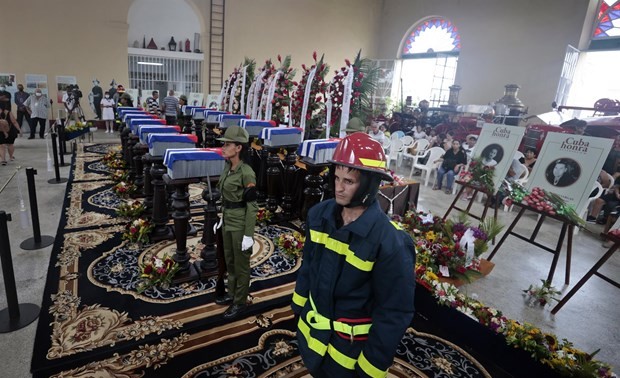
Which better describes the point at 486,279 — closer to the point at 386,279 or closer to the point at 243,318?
the point at 243,318

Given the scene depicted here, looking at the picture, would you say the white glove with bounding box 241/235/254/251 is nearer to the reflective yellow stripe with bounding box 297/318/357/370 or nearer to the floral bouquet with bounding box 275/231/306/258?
the reflective yellow stripe with bounding box 297/318/357/370

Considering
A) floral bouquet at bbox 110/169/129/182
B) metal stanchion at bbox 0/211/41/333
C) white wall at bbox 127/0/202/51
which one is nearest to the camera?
metal stanchion at bbox 0/211/41/333

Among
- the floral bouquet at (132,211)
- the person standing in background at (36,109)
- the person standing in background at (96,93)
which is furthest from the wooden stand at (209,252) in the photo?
the person standing in background at (96,93)

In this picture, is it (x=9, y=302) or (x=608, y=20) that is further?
(x=608, y=20)

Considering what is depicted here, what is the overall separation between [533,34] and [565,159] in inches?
420

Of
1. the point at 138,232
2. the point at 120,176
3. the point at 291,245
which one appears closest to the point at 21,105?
the point at 120,176

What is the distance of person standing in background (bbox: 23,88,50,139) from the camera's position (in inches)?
383

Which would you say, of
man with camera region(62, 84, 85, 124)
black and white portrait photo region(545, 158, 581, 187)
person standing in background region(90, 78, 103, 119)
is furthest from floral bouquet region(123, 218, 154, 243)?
person standing in background region(90, 78, 103, 119)

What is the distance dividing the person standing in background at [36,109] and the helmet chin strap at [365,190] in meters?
A: 11.6

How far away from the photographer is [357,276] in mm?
1298

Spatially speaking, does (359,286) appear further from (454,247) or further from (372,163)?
(454,247)

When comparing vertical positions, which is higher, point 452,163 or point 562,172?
point 562,172

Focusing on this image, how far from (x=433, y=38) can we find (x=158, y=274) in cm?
1510

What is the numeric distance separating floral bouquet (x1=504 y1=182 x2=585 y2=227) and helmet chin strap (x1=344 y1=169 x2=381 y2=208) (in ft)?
8.88
